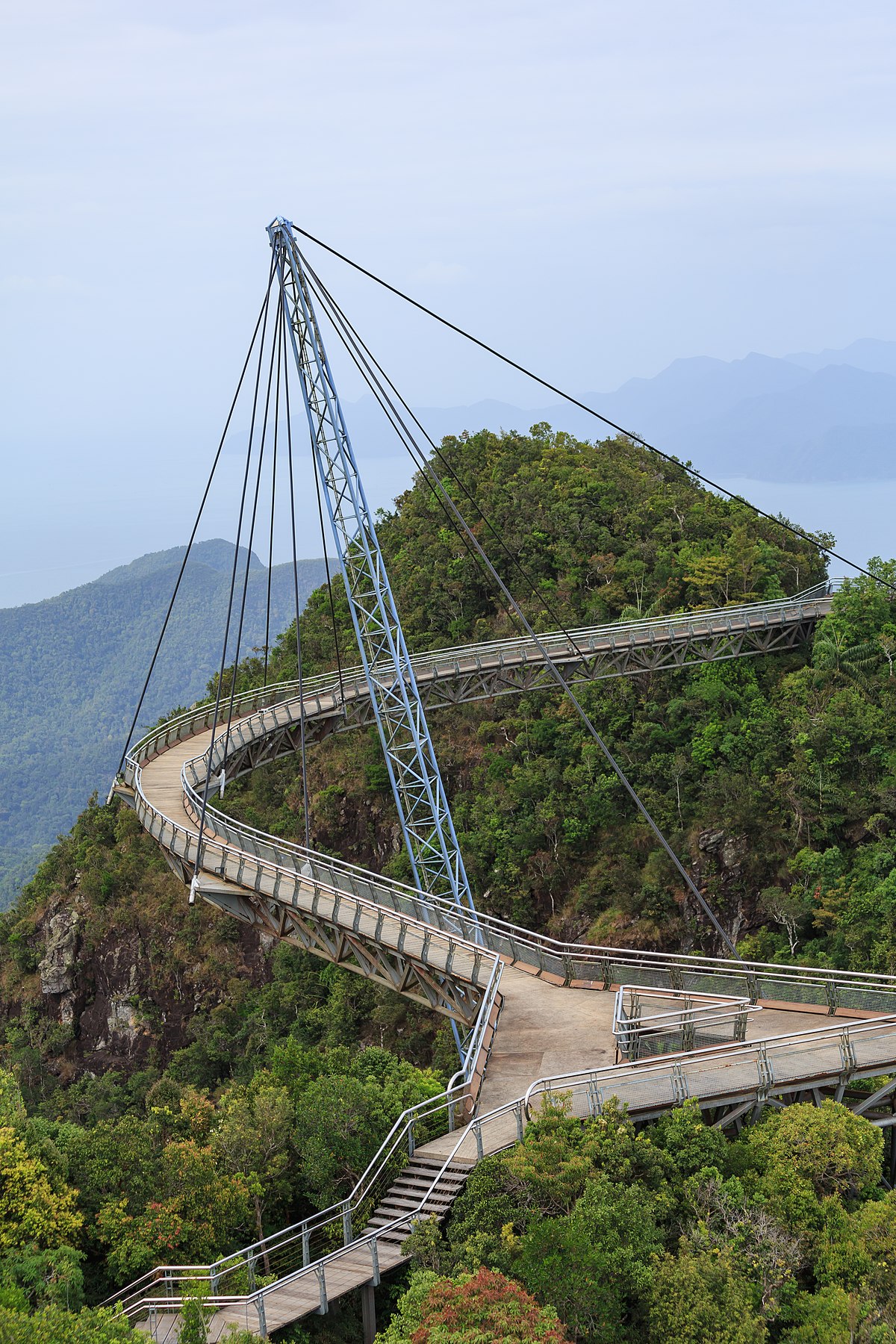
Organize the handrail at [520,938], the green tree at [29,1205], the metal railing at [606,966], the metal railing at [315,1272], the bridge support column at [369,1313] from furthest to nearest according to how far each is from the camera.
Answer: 1. the handrail at [520,938]
2. the metal railing at [606,966]
3. the green tree at [29,1205]
4. the bridge support column at [369,1313]
5. the metal railing at [315,1272]

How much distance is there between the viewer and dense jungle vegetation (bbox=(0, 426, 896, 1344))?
15156 millimetres

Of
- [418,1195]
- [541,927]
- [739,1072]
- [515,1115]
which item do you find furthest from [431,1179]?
[541,927]

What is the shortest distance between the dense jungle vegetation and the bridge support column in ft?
1.98

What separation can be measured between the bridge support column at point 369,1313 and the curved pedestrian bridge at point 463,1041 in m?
0.36

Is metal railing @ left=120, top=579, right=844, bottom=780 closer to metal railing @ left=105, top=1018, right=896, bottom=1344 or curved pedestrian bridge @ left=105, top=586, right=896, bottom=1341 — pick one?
curved pedestrian bridge @ left=105, top=586, right=896, bottom=1341

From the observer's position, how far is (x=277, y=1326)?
49.9ft

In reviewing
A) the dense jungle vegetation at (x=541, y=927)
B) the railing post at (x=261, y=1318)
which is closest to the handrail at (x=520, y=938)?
the dense jungle vegetation at (x=541, y=927)

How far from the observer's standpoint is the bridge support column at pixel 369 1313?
16.0 meters

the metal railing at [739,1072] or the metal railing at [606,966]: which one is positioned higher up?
the metal railing at [606,966]

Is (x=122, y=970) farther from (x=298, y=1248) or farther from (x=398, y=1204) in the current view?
(x=398, y=1204)

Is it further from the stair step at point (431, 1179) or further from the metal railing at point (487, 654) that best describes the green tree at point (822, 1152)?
the metal railing at point (487, 654)

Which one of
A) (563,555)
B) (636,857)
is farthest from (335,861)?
(563,555)

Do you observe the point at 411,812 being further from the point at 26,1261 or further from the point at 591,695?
the point at 26,1261

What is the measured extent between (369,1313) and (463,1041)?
1552cm
